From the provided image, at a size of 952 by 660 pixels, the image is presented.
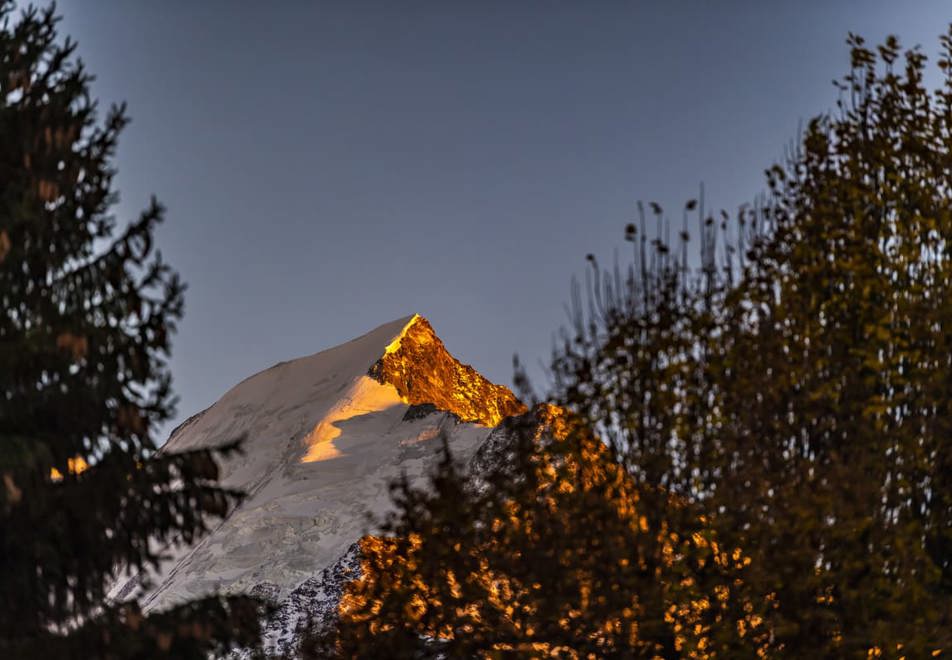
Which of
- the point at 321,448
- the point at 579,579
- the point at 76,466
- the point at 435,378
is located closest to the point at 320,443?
the point at 321,448

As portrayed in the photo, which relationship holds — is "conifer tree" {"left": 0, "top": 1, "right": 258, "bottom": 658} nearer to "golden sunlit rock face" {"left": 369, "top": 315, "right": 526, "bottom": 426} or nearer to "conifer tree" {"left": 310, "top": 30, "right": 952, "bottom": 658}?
"conifer tree" {"left": 310, "top": 30, "right": 952, "bottom": 658}

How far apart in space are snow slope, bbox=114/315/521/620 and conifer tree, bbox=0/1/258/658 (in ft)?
134

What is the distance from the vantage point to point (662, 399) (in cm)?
1731

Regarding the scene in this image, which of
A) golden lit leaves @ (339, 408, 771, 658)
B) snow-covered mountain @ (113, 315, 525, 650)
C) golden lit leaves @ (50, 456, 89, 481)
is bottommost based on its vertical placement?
golden lit leaves @ (339, 408, 771, 658)

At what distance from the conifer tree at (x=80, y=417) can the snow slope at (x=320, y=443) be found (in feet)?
134

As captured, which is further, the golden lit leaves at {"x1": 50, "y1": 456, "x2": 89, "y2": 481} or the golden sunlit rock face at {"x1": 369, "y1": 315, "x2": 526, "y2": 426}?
the golden sunlit rock face at {"x1": 369, "y1": 315, "x2": 526, "y2": 426}

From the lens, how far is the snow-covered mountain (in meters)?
66.2

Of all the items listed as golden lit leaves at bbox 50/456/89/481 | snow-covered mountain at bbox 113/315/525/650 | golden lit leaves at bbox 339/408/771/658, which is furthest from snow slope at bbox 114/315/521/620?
golden lit leaves at bbox 50/456/89/481

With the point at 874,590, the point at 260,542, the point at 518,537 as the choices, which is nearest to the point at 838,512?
the point at 874,590

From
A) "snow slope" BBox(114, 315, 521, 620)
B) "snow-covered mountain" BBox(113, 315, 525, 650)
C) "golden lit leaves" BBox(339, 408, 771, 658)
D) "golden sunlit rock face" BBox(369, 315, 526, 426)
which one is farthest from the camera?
"golden sunlit rock face" BBox(369, 315, 526, 426)

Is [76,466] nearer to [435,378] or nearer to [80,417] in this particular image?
[80,417]

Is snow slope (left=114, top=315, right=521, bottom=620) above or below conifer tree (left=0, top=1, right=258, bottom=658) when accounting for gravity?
above

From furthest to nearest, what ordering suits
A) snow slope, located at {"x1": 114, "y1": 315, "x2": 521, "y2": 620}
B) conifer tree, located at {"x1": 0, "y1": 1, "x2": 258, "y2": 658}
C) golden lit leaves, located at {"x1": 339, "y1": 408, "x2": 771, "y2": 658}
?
snow slope, located at {"x1": 114, "y1": 315, "x2": 521, "y2": 620}, golden lit leaves, located at {"x1": 339, "y1": 408, "x2": 771, "y2": 658}, conifer tree, located at {"x1": 0, "y1": 1, "x2": 258, "y2": 658}

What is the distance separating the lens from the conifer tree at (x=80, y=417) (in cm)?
1316
